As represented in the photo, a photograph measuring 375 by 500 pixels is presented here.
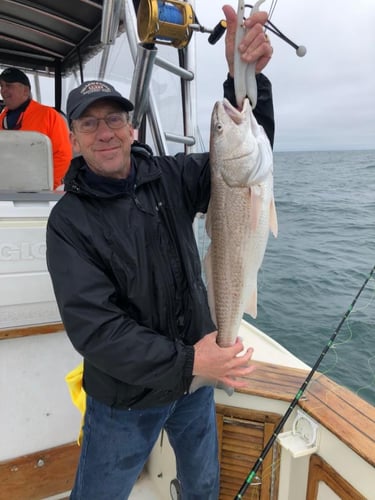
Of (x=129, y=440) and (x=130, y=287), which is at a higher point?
(x=130, y=287)

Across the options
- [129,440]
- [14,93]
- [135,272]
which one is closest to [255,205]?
[135,272]

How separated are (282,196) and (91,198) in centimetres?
1970

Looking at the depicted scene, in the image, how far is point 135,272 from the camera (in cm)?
184

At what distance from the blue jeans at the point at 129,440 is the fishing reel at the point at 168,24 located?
1970 mm

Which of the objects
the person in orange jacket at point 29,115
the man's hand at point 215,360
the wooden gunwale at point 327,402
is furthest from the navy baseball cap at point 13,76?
the man's hand at point 215,360

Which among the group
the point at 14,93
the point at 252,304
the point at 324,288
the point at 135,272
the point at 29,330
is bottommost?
the point at 324,288

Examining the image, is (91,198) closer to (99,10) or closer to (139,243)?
(139,243)

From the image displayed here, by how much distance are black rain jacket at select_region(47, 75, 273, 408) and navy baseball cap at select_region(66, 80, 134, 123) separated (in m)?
0.22

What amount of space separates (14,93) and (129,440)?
147 inches

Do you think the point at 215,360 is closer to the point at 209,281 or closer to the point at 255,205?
the point at 209,281

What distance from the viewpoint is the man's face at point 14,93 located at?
436cm

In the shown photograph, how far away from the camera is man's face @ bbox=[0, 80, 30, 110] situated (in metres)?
4.36

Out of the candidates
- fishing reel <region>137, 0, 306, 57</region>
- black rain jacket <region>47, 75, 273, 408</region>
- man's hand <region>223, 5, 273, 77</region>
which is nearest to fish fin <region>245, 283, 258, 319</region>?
black rain jacket <region>47, 75, 273, 408</region>

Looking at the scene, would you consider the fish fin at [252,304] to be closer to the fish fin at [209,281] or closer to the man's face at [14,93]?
the fish fin at [209,281]
